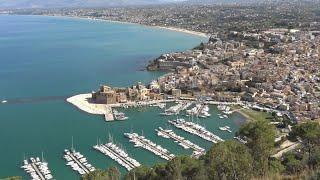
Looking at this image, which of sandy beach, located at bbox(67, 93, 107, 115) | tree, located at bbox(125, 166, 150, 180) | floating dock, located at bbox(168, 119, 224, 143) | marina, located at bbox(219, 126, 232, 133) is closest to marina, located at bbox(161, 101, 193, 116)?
floating dock, located at bbox(168, 119, 224, 143)

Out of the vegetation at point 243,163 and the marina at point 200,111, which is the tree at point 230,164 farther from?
the marina at point 200,111

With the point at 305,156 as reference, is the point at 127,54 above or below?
below

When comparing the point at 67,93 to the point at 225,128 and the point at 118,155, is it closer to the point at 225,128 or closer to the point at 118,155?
the point at 225,128

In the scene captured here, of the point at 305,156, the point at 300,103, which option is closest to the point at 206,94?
the point at 300,103

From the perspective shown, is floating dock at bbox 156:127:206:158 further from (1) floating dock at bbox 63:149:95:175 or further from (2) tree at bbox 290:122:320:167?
(2) tree at bbox 290:122:320:167

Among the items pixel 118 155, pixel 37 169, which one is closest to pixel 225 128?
pixel 118 155

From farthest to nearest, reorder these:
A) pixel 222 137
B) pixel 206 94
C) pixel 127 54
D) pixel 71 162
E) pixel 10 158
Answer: pixel 127 54, pixel 206 94, pixel 222 137, pixel 10 158, pixel 71 162

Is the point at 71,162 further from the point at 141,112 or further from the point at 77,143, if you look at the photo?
the point at 141,112
